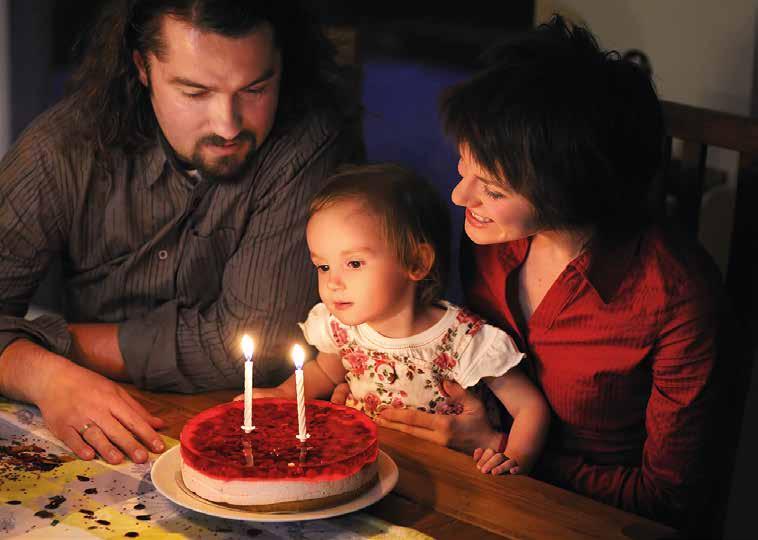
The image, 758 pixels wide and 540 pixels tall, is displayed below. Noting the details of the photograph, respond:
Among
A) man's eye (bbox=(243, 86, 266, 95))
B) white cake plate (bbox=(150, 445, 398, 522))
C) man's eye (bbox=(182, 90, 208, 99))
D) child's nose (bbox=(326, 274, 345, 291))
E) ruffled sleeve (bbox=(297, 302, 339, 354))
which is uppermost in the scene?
man's eye (bbox=(243, 86, 266, 95))

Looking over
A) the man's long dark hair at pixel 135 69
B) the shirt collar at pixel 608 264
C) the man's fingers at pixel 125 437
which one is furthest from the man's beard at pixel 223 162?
the shirt collar at pixel 608 264

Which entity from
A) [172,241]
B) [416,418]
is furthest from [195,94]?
[416,418]

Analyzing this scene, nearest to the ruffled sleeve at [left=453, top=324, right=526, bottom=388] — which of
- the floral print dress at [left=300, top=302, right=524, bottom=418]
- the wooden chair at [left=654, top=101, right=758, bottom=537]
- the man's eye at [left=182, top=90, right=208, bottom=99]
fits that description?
the floral print dress at [left=300, top=302, right=524, bottom=418]

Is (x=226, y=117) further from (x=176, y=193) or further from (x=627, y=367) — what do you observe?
(x=627, y=367)

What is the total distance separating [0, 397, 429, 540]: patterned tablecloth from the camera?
4.51 feet

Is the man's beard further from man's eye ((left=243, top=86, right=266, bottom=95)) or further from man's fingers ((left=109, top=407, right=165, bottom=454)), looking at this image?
man's fingers ((left=109, top=407, right=165, bottom=454))

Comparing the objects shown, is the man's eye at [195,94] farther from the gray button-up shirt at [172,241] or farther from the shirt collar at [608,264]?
the shirt collar at [608,264]

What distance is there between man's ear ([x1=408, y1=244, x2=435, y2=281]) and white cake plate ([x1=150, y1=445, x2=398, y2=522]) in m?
0.38

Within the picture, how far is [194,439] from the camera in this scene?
145cm

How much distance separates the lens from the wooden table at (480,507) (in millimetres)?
1422

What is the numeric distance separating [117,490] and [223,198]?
768 mm

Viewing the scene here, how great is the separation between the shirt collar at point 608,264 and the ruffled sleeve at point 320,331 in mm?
474

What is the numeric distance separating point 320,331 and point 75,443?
0.49 metres

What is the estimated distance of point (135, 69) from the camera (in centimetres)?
220
